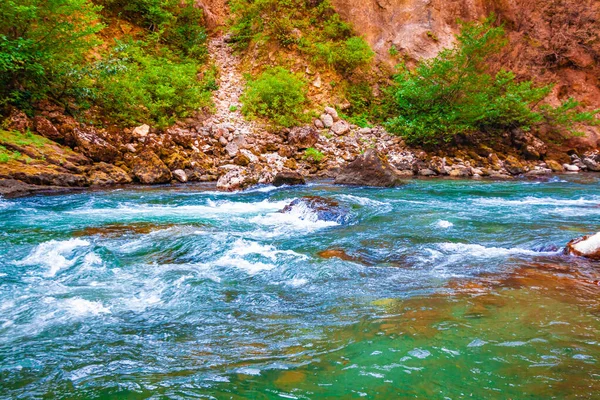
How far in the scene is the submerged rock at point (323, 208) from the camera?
22.6ft

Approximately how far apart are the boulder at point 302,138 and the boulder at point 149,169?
521 cm

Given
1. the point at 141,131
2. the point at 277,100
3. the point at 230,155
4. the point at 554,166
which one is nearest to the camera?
the point at 141,131

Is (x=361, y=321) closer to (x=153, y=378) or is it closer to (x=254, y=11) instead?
(x=153, y=378)

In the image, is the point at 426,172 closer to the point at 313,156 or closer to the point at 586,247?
the point at 313,156

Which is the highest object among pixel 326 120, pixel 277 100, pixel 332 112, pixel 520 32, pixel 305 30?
pixel 520 32

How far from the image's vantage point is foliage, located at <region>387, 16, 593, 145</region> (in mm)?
16156

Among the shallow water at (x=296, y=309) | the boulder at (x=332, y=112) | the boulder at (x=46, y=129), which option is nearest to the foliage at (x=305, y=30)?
the boulder at (x=332, y=112)

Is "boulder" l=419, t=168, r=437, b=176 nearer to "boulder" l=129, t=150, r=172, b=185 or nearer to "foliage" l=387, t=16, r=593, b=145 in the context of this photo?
"foliage" l=387, t=16, r=593, b=145

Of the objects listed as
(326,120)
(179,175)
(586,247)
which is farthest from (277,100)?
(586,247)

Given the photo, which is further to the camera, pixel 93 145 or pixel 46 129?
pixel 93 145

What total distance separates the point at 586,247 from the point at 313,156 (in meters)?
10.6

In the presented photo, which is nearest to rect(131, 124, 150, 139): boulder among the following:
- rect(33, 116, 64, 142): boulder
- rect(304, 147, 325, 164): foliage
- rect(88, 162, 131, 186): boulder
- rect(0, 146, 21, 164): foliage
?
rect(88, 162, 131, 186): boulder

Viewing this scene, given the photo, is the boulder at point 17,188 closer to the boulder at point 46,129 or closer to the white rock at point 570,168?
→ the boulder at point 46,129

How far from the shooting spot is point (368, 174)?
11.2 meters
